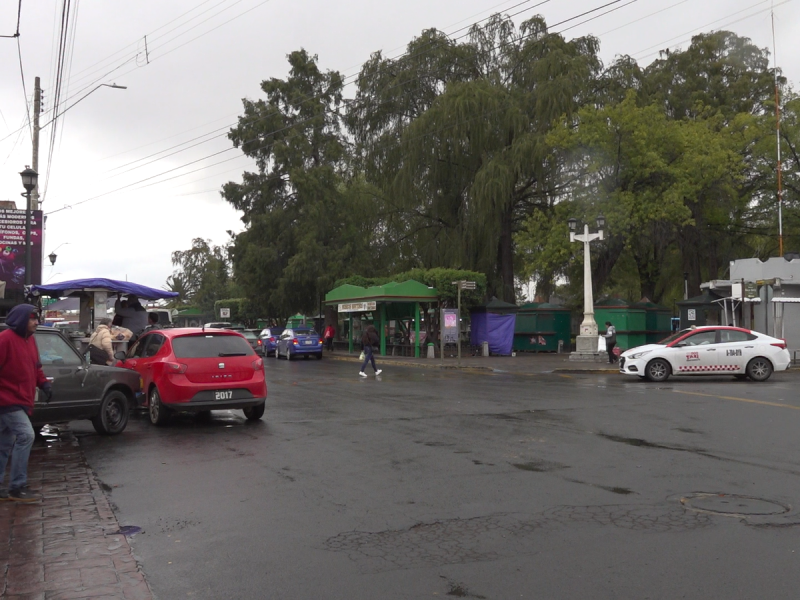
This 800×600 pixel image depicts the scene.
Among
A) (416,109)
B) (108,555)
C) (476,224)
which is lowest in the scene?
(108,555)

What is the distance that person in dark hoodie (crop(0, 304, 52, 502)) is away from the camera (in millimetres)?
7465

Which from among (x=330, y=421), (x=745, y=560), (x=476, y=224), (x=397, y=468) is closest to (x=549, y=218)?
(x=476, y=224)

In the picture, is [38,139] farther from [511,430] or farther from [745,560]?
[745,560]

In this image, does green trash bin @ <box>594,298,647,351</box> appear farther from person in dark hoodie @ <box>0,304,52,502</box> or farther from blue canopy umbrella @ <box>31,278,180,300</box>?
person in dark hoodie @ <box>0,304,52,502</box>

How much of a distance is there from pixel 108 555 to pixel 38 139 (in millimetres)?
26002

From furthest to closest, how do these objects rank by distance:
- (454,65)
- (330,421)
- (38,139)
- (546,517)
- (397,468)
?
(454,65)
(38,139)
(330,421)
(397,468)
(546,517)

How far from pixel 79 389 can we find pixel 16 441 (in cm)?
377

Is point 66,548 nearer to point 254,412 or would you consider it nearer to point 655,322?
point 254,412

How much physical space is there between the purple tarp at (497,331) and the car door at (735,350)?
15.2 m

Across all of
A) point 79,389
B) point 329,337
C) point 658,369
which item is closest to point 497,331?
point 329,337

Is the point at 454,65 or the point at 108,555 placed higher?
the point at 454,65

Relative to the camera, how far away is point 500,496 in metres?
7.54

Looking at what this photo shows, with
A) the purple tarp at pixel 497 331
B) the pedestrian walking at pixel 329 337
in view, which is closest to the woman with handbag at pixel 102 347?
the purple tarp at pixel 497 331

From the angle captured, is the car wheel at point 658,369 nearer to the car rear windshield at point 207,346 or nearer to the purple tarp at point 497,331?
the car rear windshield at point 207,346
